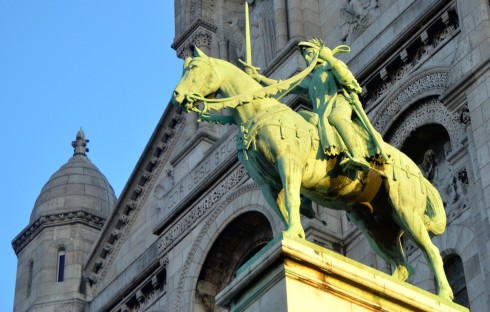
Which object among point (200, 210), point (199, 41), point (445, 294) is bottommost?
point (445, 294)

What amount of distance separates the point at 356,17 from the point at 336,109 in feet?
33.5

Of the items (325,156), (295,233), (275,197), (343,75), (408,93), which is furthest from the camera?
(408,93)

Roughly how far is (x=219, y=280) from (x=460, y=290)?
7.24 meters

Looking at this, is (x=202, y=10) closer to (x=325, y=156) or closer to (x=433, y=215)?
(x=433, y=215)

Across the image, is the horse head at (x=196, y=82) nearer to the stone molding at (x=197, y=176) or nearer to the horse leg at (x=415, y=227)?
the horse leg at (x=415, y=227)

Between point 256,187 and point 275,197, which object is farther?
point 256,187

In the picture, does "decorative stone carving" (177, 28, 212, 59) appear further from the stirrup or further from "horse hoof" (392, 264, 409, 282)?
the stirrup

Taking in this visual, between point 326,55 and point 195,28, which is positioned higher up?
point 195,28

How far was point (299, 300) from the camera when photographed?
634 inches

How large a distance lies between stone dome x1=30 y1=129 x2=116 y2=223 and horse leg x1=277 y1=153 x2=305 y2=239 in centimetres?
1832

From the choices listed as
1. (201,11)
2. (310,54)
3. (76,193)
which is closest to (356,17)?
(201,11)

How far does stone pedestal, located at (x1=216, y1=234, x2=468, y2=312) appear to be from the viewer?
16219 mm

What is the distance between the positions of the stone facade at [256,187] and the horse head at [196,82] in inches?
226

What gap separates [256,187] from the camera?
2764 cm
